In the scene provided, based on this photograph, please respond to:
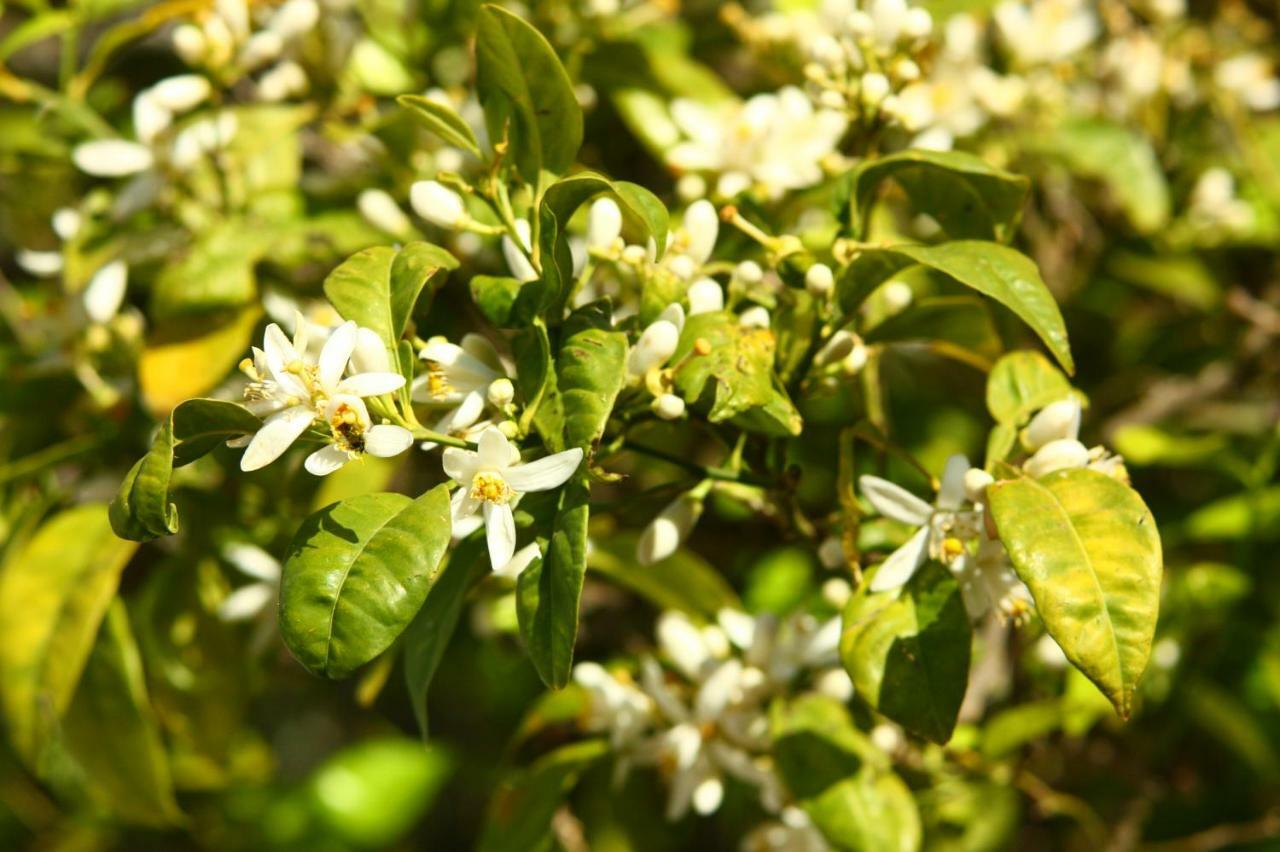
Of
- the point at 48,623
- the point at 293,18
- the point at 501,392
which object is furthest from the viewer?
the point at 293,18

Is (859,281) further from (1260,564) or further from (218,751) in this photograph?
(218,751)

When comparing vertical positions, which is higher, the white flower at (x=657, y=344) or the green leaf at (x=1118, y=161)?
the white flower at (x=657, y=344)

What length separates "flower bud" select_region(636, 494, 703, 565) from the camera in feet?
3.29

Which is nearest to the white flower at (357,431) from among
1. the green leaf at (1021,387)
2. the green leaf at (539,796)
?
the green leaf at (1021,387)

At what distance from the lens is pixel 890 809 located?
3.51 ft

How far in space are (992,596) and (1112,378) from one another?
103cm

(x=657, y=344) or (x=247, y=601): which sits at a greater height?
(x=657, y=344)

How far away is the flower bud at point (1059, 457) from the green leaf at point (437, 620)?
40 centimetres

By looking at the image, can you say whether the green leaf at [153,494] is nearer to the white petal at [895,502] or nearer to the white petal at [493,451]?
the white petal at [493,451]

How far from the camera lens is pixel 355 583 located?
0.72 metres

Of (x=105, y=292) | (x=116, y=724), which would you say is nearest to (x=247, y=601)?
(x=116, y=724)

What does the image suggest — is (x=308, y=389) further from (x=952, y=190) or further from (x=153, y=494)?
(x=952, y=190)

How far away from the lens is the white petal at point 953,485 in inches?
→ 36.0

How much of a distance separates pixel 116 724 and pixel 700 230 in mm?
828
